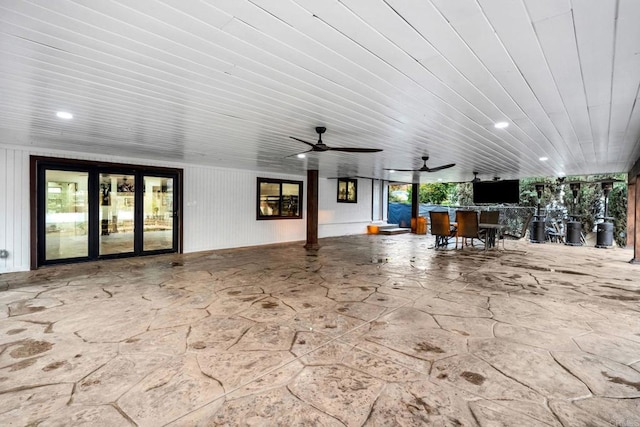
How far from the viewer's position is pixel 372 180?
1388 centimetres

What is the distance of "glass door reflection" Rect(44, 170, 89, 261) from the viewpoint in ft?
20.5

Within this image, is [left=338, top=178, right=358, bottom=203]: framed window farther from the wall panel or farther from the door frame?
the door frame

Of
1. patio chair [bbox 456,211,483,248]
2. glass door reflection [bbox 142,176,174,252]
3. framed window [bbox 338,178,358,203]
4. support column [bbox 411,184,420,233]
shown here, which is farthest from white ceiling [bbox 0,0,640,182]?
support column [bbox 411,184,420,233]

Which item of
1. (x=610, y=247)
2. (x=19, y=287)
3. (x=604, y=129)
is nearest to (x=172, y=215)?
(x=19, y=287)

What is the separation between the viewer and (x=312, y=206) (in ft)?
29.3

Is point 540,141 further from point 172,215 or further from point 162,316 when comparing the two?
point 172,215

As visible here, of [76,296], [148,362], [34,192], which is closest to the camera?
[148,362]

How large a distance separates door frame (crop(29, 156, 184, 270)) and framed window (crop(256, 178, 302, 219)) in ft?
8.39

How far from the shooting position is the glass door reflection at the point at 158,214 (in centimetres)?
759

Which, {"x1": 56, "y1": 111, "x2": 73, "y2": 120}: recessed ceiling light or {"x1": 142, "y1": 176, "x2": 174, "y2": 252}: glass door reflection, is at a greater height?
Answer: {"x1": 56, "y1": 111, "x2": 73, "y2": 120}: recessed ceiling light

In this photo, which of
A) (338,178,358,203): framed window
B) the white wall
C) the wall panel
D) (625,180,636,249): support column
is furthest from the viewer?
(338,178,358,203): framed window

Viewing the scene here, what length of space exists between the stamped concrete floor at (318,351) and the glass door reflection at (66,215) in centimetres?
129

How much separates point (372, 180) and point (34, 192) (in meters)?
11.4

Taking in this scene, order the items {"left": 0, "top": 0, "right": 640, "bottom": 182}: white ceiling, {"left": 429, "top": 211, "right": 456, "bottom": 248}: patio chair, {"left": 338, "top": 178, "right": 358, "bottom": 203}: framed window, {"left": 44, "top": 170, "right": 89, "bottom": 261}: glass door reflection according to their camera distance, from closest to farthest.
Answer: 1. {"left": 0, "top": 0, "right": 640, "bottom": 182}: white ceiling
2. {"left": 44, "top": 170, "right": 89, "bottom": 261}: glass door reflection
3. {"left": 429, "top": 211, "right": 456, "bottom": 248}: patio chair
4. {"left": 338, "top": 178, "right": 358, "bottom": 203}: framed window
